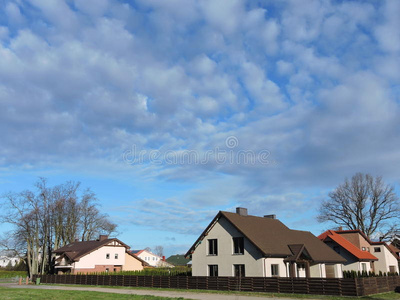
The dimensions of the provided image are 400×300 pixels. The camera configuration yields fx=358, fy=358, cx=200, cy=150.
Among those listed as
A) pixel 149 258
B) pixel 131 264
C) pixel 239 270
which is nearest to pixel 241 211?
pixel 239 270

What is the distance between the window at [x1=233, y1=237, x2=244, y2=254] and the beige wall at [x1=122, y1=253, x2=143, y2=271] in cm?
3256

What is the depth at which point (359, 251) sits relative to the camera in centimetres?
4938

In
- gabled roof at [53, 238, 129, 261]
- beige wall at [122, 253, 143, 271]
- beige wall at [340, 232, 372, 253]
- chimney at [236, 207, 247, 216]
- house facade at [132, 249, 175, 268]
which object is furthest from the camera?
house facade at [132, 249, 175, 268]

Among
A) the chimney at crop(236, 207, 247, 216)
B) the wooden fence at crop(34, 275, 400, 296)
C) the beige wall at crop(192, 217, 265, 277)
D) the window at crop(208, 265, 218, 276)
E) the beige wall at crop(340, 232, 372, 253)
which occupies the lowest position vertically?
the wooden fence at crop(34, 275, 400, 296)

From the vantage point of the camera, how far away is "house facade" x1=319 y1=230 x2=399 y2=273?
46.9m

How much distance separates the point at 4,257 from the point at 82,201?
19.6 m

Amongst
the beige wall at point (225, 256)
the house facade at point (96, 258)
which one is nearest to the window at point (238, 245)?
the beige wall at point (225, 256)

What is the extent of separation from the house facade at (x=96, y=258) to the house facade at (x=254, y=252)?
25.0 meters

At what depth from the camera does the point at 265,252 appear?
110 ft

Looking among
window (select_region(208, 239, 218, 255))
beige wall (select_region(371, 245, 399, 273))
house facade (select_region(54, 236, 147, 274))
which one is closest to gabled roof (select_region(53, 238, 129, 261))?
house facade (select_region(54, 236, 147, 274))

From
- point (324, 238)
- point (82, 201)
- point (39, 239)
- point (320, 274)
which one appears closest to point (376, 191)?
point (324, 238)

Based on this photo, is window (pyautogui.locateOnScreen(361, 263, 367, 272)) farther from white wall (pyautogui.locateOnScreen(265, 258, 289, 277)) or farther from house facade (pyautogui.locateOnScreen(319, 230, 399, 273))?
white wall (pyautogui.locateOnScreen(265, 258, 289, 277))

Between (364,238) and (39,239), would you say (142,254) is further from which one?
(364,238)

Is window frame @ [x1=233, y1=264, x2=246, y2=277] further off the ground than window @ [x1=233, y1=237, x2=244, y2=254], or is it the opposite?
window @ [x1=233, y1=237, x2=244, y2=254]
